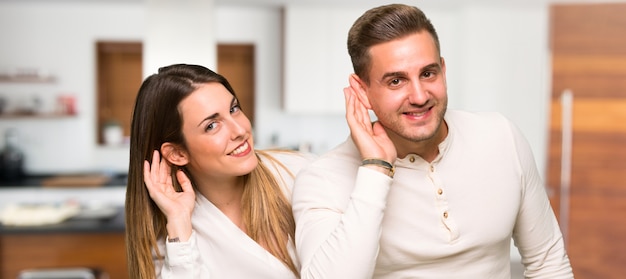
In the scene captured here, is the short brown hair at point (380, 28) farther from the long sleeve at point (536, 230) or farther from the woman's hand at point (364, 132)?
the long sleeve at point (536, 230)

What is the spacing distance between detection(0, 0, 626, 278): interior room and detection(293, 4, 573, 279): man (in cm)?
250

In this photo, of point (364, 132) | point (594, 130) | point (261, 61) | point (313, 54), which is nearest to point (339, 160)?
point (364, 132)

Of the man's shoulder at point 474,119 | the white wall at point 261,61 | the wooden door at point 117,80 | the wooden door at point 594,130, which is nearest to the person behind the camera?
the man's shoulder at point 474,119

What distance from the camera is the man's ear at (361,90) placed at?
133 cm

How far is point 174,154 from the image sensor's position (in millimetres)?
1520

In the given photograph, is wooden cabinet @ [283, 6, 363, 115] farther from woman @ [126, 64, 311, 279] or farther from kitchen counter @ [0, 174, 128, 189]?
woman @ [126, 64, 311, 279]

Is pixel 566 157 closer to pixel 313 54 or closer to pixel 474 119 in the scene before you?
pixel 313 54

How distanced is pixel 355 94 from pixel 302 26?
353 centimetres

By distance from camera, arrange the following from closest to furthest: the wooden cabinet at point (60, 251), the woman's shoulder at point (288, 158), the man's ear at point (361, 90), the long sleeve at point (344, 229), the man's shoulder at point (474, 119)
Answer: the long sleeve at point (344, 229), the man's ear at point (361, 90), the man's shoulder at point (474, 119), the woman's shoulder at point (288, 158), the wooden cabinet at point (60, 251)

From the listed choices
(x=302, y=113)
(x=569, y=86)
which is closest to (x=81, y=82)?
(x=302, y=113)

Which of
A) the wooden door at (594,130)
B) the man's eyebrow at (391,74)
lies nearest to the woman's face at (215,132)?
the man's eyebrow at (391,74)

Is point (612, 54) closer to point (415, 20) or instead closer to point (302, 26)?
point (302, 26)

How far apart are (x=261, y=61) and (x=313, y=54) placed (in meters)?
0.54

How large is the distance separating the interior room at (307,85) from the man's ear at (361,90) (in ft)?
8.87
